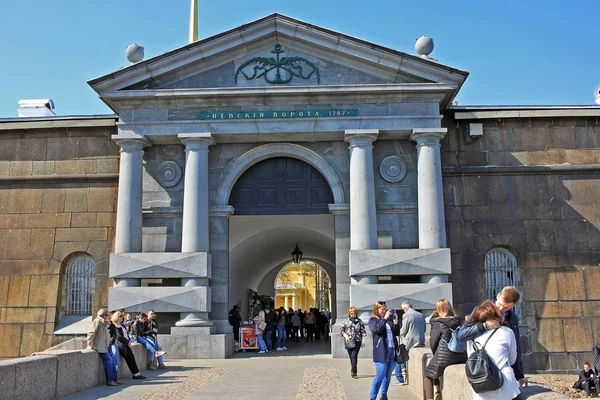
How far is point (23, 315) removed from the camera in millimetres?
18594

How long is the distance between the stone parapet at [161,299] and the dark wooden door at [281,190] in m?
2.82

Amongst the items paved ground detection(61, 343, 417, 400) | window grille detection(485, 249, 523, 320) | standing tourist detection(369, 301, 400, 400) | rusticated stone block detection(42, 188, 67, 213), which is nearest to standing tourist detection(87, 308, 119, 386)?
paved ground detection(61, 343, 417, 400)

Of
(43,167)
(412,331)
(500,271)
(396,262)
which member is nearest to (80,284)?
(43,167)

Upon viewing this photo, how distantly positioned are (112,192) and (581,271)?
1366 cm

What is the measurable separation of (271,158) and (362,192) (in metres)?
3.00

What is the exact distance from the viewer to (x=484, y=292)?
18172 millimetres

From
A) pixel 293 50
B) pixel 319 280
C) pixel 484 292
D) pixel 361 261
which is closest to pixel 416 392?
pixel 361 261

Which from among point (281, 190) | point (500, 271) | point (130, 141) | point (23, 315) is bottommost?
point (23, 315)

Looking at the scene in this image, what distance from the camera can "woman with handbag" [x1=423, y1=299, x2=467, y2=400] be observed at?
806 centimetres

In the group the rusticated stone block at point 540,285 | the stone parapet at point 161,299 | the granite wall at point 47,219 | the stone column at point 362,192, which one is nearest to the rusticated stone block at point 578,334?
the rusticated stone block at point 540,285

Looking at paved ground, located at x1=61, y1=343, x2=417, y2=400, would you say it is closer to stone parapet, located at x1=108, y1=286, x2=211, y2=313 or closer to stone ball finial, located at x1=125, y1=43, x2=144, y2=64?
stone parapet, located at x1=108, y1=286, x2=211, y2=313

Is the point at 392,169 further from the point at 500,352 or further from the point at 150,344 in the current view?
the point at 500,352

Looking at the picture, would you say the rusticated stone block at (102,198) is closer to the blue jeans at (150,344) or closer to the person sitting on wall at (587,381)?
the blue jeans at (150,344)

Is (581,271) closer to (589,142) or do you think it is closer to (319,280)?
(589,142)
